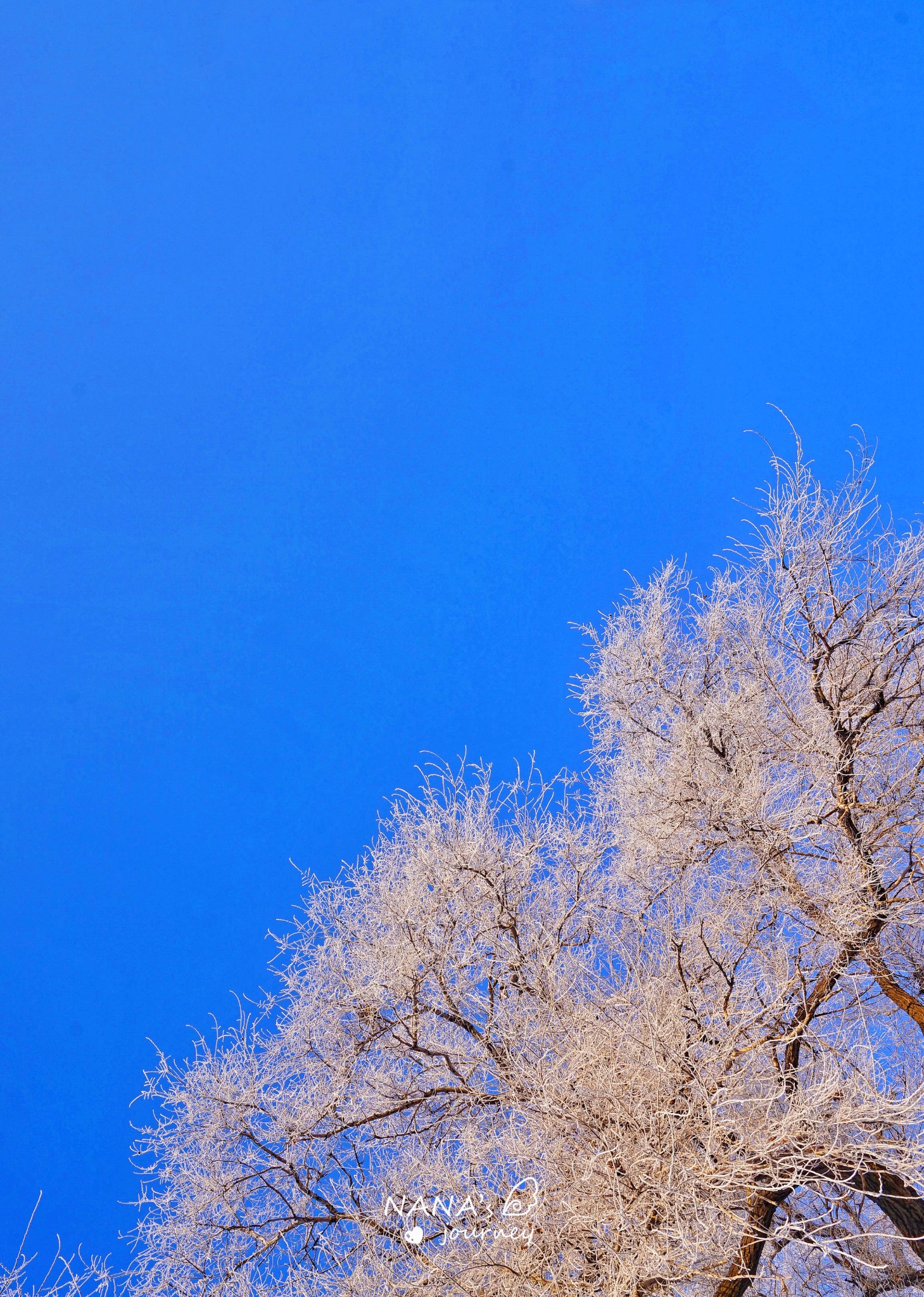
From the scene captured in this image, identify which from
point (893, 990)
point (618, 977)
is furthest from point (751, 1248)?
point (893, 990)

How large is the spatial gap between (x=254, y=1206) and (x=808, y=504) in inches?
249

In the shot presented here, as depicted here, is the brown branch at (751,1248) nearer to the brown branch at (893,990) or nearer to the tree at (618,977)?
the tree at (618,977)

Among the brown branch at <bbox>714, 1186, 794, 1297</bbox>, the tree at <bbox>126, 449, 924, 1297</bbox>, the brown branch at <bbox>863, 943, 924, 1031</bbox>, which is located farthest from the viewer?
the brown branch at <bbox>863, 943, 924, 1031</bbox>

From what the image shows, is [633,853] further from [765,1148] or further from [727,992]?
[765,1148]

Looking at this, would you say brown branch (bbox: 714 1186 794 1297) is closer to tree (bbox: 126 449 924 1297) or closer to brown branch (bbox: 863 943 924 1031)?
tree (bbox: 126 449 924 1297)

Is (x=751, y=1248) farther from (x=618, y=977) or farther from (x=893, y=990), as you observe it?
(x=893, y=990)

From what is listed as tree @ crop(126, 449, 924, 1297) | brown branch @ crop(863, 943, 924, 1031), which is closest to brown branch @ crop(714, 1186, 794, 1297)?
tree @ crop(126, 449, 924, 1297)

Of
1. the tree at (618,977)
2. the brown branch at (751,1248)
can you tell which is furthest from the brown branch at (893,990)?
the brown branch at (751,1248)

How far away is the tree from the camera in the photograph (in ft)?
16.1

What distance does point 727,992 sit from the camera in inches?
198

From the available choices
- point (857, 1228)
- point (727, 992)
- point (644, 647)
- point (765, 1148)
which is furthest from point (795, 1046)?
point (644, 647)

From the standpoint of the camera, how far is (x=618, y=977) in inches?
249

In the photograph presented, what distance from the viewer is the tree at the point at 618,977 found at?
491 centimetres

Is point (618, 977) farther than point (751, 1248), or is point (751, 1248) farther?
point (618, 977)
